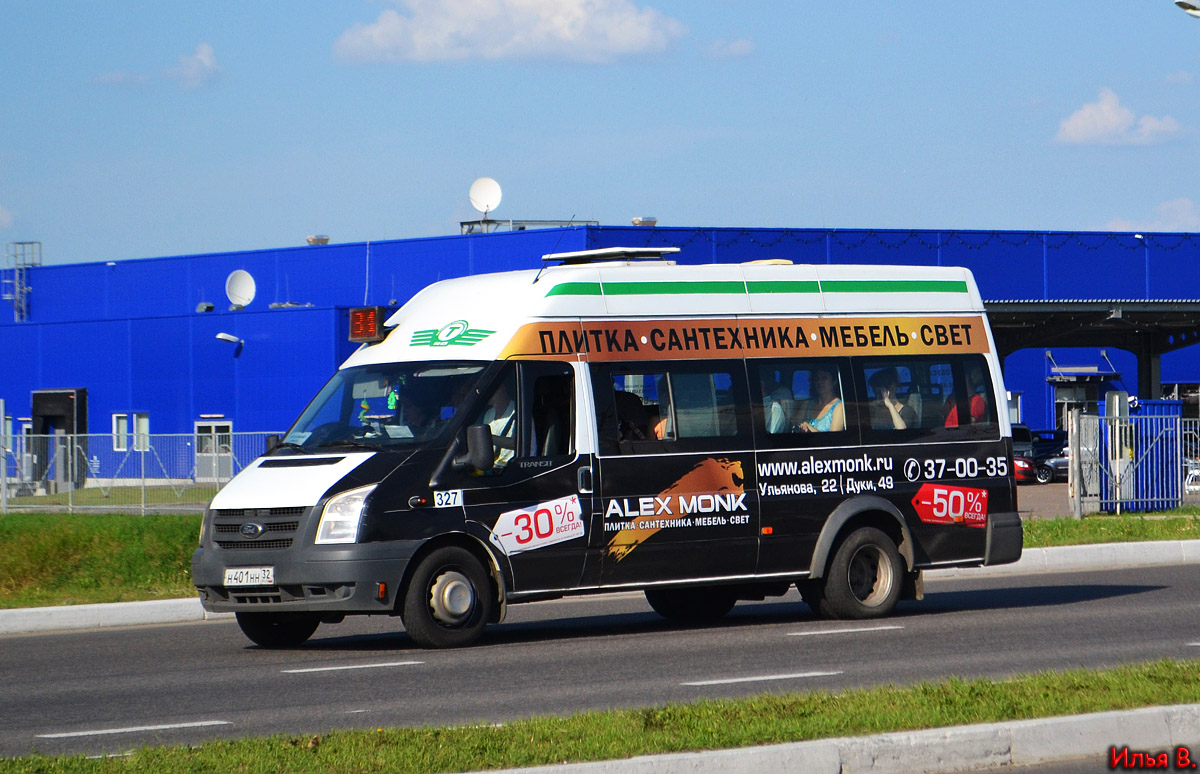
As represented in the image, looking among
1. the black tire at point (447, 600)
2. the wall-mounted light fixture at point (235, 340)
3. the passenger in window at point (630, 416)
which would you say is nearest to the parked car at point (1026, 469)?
the wall-mounted light fixture at point (235, 340)

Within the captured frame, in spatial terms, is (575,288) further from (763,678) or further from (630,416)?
(763,678)

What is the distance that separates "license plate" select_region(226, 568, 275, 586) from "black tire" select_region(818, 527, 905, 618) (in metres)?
4.85

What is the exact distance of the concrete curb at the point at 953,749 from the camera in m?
6.65

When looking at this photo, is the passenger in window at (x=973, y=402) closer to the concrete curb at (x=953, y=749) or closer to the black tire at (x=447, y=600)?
the black tire at (x=447, y=600)

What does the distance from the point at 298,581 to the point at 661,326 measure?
3738mm

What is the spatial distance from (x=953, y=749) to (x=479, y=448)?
217 inches

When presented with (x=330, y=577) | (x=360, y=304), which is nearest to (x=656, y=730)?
(x=330, y=577)

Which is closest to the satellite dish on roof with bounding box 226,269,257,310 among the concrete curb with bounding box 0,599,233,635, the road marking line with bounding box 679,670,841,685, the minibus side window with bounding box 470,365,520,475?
the concrete curb with bounding box 0,599,233,635

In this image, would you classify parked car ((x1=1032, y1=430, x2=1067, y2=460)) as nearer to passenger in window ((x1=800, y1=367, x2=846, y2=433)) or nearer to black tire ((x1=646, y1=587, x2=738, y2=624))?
black tire ((x1=646, y1=587, x2=738, y2=624))

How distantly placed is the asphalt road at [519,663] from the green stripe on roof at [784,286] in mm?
2937

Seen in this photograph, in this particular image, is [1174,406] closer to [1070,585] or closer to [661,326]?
[1070,585]

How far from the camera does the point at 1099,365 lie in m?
56.2

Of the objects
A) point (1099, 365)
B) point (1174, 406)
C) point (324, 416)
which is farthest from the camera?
point (1099, 365)

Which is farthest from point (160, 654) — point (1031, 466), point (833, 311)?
point (1031, 466)
